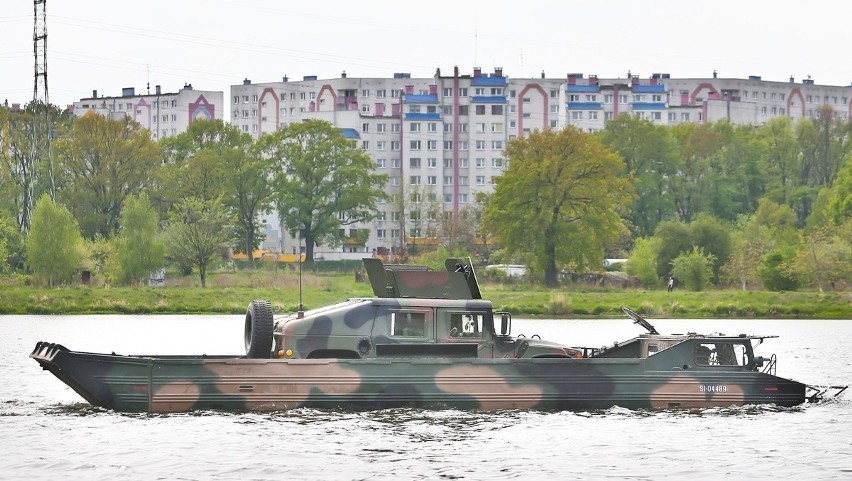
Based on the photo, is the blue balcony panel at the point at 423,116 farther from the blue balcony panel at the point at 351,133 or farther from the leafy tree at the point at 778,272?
the leafy tree at the point at 778,272

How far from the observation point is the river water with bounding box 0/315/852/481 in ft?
90.9

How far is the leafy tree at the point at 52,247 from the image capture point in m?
95.9

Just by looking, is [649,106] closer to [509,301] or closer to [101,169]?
[101,169]

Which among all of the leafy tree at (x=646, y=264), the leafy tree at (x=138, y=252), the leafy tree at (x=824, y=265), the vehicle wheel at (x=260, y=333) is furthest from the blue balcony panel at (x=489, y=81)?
the vehicle wheel at (x=260, y=333)

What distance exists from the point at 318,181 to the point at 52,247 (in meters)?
42.1

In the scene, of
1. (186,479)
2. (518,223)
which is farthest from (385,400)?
(518,223)

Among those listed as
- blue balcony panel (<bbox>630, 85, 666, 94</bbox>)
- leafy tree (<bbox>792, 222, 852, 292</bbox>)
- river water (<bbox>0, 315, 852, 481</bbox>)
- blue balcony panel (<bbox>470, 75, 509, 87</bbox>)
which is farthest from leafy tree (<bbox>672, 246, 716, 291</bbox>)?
blue balcony panel (<bbox>630, 85, 666, 94</bbox>)

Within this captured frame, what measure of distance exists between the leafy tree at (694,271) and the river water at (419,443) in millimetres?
59932

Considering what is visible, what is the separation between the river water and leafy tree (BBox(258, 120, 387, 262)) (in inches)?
3755

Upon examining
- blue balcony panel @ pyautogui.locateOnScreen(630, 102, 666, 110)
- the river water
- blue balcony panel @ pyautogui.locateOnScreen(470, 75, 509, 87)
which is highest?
blue balcony panel @ pyautogui.locateOnScreen(470, 75, 509, 87)

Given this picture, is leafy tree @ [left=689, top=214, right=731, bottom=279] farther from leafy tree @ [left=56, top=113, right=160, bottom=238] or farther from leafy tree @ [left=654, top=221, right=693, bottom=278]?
leafy tree @ [left=56, top=113, right=160, bottom=238]

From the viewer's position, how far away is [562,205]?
9856 centimetres

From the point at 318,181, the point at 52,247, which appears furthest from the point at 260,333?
the point at 318,181

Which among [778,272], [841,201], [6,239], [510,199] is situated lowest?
[778,272]
